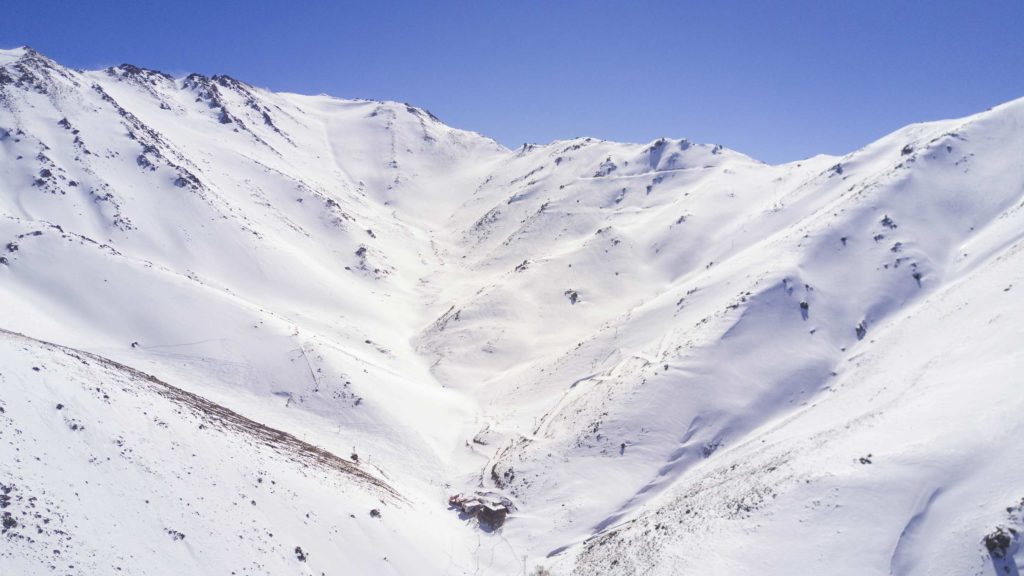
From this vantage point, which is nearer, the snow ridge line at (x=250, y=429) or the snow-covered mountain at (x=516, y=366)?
the snow-covered mountain at (x=516, y=366)

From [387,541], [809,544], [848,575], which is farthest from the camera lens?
[387,541]

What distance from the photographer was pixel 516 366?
5903cm

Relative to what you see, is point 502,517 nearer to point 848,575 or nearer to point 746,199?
point 848,575

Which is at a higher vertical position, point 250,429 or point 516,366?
point 516,366

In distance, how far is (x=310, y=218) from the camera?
315ft

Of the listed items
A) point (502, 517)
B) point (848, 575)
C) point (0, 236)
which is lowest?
point (848, 575)

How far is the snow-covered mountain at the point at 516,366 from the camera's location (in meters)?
21.4

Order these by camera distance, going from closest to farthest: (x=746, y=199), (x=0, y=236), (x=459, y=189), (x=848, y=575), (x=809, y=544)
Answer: (x=848, y=575) → (x=809, y=544) → (x=0, y=236) → (x=746, y=199) → (x=459, y=189)

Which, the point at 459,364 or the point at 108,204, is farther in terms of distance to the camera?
the point at 108,204

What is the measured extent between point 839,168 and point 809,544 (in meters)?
64.7

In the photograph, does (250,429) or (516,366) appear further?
(516,366)

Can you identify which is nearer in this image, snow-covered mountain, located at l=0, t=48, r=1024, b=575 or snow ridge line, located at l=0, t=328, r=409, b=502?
snow-covered mountain, located at l=0, t=48, r=1024, b=575

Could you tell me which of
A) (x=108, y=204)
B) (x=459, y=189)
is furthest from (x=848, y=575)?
(x=459, y=189)

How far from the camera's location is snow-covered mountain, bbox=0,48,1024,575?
21.4 meters
